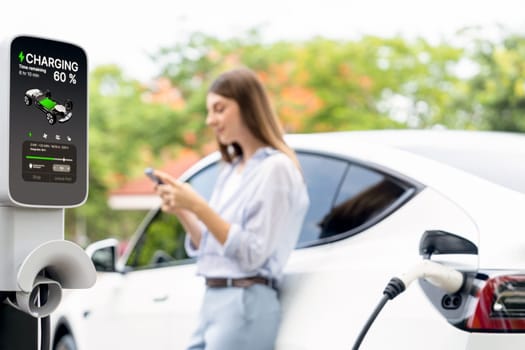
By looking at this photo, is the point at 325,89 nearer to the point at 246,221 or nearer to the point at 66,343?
the point at 66,343

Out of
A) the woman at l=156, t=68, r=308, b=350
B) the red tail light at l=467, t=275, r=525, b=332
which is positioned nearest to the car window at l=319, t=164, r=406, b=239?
the woman at l=156, t=68, r=308, b=350

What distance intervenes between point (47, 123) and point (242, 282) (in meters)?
1.19

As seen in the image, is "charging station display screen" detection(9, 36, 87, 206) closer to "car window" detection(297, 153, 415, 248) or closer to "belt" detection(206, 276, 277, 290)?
"belt" detection(206, 276, 277, 290)

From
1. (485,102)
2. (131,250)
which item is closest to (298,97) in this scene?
(485,102)

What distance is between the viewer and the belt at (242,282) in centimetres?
324

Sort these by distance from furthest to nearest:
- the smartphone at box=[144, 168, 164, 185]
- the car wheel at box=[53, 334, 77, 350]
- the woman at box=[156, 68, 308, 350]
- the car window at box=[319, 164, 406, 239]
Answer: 1. the car wheel at box=[53, 334, 77, 350]
2. the smartphone at box=[144, 168, 164, 185]
3. the woman at box=[156, 68, 308, 350]
4. the car window at box=[319, 164, 406, 239]

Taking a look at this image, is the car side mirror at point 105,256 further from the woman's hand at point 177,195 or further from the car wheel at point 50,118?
the car wheel at point 50,118

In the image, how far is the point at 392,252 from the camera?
2.79 m

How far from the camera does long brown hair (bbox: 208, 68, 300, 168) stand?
352 centimetres

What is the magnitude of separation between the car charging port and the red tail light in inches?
3.0

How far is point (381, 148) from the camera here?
3.20 meters

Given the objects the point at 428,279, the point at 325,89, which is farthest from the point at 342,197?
the point at 325,89

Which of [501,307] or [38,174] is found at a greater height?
[38,174]

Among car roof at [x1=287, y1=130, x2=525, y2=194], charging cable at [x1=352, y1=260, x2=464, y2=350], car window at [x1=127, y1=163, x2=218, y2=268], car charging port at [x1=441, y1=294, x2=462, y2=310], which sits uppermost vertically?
car roof at [x1=287, y1=130, x2=525, y2=194]
